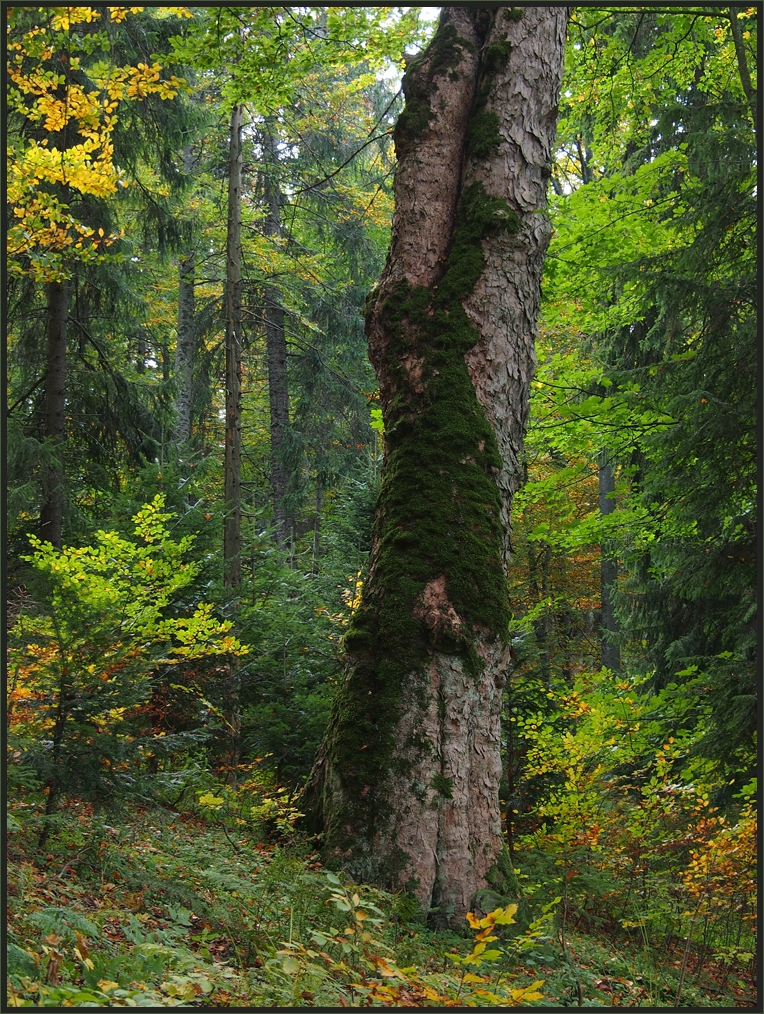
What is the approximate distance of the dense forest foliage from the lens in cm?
323

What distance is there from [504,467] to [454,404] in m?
0.51

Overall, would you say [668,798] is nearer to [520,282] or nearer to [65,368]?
[520,282]

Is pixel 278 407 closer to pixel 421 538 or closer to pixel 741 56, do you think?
pixel 741 56

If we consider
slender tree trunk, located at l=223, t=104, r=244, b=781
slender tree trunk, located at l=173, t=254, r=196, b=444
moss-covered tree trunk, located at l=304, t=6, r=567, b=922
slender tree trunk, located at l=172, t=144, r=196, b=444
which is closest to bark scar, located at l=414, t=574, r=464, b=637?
moss-covered tree trunk, located at l=304, t=6, r=567, b=922

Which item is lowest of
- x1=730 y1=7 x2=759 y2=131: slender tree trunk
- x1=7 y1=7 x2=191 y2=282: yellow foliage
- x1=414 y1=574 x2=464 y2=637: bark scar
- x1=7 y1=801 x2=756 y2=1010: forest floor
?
x1=7 y1=801 x2=756 y2=1010: forest floor

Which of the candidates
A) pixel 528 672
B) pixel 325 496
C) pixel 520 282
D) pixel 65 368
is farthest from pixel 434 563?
pixel 325 496

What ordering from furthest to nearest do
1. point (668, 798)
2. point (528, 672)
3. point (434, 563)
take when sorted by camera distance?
point (528, 672)
point (668, 798)
point (434, 563)

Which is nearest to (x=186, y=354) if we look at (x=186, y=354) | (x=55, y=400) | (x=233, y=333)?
(x=186, y=354)

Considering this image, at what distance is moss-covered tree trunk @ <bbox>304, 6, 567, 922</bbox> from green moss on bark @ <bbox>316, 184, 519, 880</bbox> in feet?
0.03

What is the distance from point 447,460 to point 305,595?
4536 mm

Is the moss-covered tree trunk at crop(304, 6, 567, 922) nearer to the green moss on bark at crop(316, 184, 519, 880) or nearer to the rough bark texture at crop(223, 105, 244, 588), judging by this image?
the green moss on bark at crop(316, 184, 519, 880)

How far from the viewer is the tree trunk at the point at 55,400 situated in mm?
8938

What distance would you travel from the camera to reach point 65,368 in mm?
9438

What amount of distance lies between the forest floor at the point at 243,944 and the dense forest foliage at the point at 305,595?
0.06ft
